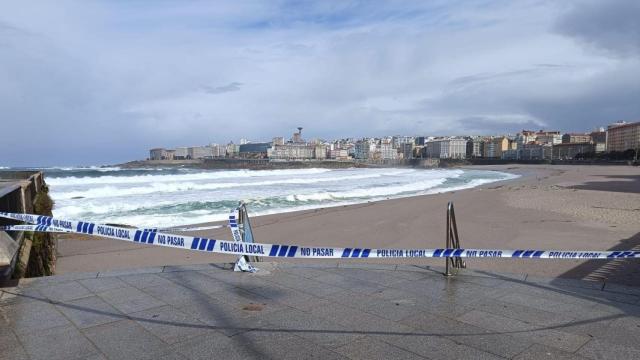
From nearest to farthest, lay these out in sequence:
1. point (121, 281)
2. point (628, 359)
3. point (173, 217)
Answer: point (628, 359), point (121, 281), point (173, 217)

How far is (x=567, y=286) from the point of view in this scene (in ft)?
15.8

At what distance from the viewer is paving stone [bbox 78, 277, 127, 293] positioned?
4851 millimetres

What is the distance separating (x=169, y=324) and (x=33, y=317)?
4.33ft

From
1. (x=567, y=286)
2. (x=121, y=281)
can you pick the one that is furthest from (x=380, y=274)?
(x=121, y=281)

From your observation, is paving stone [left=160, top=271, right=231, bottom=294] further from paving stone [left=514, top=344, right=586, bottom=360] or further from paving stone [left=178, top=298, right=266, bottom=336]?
paving stone [left=514, top=344, right=586, bottom=360]

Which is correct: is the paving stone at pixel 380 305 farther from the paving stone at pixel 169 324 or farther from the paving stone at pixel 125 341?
the paving stone at pixel 125 341

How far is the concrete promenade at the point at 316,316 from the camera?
327 centimetres

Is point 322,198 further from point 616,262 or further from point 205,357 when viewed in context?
point 205,357

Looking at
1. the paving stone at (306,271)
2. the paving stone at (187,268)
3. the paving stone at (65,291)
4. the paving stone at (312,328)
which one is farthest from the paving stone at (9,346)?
the paving stone at (306,271)

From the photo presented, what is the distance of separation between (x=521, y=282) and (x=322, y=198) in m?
18.2

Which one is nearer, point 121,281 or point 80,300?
point 80,300

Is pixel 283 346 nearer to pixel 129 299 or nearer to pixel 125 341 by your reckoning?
pixel 125 341

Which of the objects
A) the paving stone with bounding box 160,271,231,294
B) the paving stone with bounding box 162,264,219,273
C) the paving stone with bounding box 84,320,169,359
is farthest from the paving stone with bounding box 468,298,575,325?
the paving stone with bounding box 162,264,219,273

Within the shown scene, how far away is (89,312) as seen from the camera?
4.09m
